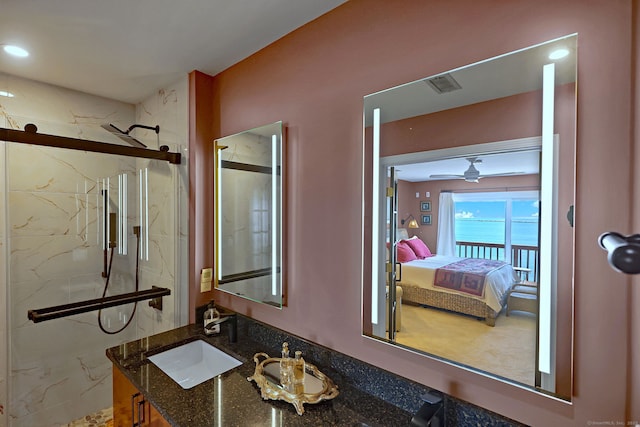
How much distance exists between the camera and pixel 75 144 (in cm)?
177

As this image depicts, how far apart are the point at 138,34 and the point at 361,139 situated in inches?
50.8

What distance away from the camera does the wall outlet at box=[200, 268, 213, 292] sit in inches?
79.5

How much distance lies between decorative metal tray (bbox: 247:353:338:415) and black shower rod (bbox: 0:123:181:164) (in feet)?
4.83

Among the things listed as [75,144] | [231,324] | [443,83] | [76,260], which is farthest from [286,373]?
[76,260]

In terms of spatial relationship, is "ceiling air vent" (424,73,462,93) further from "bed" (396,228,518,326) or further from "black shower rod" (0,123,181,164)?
"black shower rod" (0,123,181,164)

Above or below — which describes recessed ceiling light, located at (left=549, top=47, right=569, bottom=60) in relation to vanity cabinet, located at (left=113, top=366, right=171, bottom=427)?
above

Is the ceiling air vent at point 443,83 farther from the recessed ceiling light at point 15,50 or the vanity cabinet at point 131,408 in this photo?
the recessed ceiling light at point 15,50

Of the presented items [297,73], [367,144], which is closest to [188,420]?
[367,144]

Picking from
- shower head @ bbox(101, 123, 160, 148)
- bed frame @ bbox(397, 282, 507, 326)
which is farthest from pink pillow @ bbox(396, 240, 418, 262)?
shower head @ bbox(101, 123, 160, 148)

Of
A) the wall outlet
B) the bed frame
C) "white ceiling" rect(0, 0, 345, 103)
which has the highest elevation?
"white ceiling" rect(0, 0, 345, 103)

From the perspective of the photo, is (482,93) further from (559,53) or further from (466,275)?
(466,275)

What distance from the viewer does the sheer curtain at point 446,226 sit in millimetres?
1134

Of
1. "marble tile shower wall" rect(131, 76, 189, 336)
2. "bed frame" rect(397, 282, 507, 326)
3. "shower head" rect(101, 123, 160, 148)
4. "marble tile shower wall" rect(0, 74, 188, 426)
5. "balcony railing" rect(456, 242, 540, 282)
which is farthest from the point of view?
"shower head" rect(101, 123, 160, 148)

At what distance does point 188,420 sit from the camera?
3.65ft
